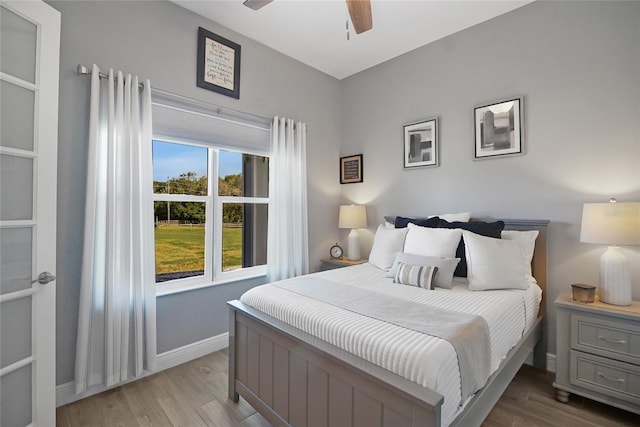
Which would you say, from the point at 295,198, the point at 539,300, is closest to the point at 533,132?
the point at 539,300

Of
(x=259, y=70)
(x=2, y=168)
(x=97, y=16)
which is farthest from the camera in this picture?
(x=259, y=70)

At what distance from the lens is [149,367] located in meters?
2.22

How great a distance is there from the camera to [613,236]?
1.85 m

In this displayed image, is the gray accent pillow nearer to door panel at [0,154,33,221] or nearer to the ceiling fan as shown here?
the ceiling fan

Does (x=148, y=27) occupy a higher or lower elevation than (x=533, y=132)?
higher

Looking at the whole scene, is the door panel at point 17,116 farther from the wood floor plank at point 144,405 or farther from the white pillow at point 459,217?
the white pillow at point 459,217

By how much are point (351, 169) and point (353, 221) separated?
729 mm

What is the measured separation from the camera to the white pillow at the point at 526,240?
90.7 inches

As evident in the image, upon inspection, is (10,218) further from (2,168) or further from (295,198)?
(295,198)

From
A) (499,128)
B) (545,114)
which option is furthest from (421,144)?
(545,114)

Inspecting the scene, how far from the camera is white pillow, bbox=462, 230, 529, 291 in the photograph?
2.05 meters

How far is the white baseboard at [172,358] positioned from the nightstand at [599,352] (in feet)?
8.58

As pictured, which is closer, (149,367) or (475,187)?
(149,367)

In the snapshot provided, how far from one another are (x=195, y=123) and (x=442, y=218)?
2.34 meters
